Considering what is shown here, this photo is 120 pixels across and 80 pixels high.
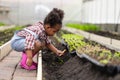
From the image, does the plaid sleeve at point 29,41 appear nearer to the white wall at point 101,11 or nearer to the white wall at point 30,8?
the white wall at point 101,11

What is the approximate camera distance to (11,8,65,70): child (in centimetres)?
545

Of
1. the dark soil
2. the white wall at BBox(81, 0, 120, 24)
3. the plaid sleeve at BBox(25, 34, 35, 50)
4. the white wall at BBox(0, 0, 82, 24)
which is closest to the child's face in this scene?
the plaid sleeve at BBox(25, 34, 35, 50)

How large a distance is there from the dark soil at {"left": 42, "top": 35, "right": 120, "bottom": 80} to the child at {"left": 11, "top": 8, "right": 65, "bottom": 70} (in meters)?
0.32

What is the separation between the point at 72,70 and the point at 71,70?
45 millimetres

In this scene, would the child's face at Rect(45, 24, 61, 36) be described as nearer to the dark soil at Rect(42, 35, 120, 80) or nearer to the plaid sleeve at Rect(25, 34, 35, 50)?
the plaid sleeve at Rect(25, 34, 35, 50)

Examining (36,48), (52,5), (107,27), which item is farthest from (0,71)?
(52,5)

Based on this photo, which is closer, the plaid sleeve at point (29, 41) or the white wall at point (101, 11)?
the plaid sleeve at point (29, 41)

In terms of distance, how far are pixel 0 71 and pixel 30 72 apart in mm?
432

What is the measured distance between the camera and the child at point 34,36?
545cm

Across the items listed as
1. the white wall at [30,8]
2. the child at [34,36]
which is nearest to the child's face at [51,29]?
the child at [34,36]

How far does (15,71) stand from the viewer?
537 centimetres

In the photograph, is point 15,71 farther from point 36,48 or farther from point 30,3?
point 30,3

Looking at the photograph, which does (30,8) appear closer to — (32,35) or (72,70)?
(32,35)

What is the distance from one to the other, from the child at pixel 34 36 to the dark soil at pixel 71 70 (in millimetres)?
323
